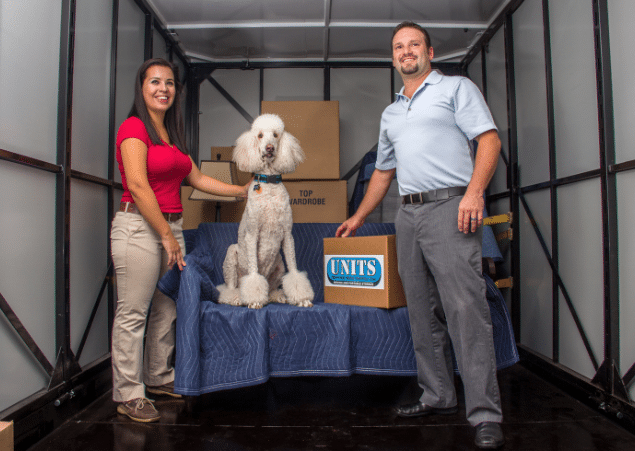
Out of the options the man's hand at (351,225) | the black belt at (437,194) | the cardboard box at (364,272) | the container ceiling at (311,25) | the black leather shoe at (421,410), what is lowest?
the black leather shoe at (421,410)

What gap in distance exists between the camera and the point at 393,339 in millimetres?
1861

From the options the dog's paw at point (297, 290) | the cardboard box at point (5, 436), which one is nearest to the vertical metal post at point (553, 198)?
the dog's paw at point (297, 290)

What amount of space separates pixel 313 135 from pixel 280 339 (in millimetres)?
1921

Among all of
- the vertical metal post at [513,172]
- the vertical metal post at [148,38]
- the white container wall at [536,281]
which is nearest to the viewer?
the white container wall at [536,281]

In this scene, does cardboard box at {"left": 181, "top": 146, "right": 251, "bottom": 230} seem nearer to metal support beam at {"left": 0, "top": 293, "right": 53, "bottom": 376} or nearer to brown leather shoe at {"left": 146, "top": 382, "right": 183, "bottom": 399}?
brown leather shoe at {"left": 146, "top": 382, "right": 183, "bottom": 399}

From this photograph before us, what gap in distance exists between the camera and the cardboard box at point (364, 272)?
1858 millimetres

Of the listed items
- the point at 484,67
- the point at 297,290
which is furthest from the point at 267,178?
the point at 484,67

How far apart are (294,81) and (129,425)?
3.35 m

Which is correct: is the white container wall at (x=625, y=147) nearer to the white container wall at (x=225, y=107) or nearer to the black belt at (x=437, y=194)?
the black belt at (x=437, y=194)

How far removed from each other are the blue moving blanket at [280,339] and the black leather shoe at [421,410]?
15 cm

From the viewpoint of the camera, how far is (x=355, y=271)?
78.1 inches

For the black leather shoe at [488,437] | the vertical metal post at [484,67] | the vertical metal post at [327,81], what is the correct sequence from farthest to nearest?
the vertical metal post at [327,81], the vertical metal post at [484,67], the black leather shoe at [488,437]

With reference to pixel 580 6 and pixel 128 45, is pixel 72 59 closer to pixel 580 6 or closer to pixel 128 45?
pixel 128 45

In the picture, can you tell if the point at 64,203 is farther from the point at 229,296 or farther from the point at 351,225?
the point at 351,225
